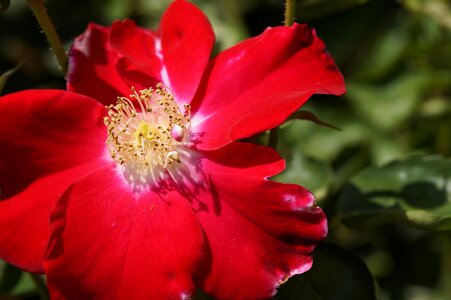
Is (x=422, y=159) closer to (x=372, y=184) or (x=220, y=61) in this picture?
(x=372, y=184)

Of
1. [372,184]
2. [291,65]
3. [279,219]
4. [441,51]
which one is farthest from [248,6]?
[279,219]

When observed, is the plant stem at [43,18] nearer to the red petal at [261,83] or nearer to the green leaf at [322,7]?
the red petal at [261,83]

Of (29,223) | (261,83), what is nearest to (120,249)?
(29,223)

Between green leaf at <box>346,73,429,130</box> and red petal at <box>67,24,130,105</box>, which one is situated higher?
red petal at <box>67,24,130,105</box>

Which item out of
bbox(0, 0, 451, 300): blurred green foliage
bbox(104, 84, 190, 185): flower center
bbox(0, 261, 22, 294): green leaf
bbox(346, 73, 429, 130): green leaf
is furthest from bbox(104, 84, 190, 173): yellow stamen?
bbox(346, 73, 429, 130): green leaf

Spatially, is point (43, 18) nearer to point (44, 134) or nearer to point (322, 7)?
point (44, 134)

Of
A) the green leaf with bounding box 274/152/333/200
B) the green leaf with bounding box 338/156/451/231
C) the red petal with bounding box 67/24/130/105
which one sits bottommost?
the green leaf with bounding box 274/152/333/200

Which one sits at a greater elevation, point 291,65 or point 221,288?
point 291,65

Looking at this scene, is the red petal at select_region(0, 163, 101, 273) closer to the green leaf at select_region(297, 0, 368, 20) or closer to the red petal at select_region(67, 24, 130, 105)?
the red petal at select_region(67, 24, 130, 105)
